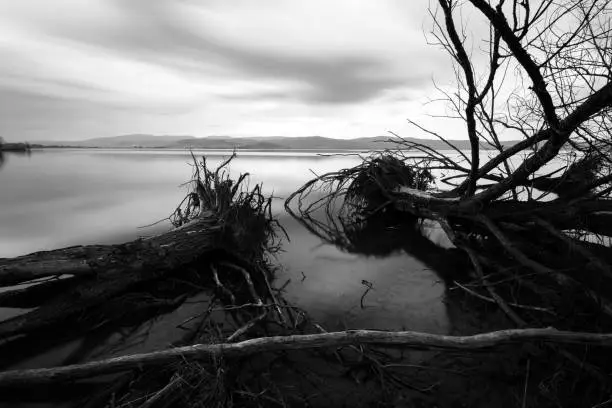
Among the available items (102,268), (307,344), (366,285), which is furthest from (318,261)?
(307,344)

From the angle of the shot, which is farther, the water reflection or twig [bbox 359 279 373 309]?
twig [bbox 359 279 373 309]

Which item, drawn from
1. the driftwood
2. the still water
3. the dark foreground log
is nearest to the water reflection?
the still water

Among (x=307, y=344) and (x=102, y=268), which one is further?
(x=102, y=268)

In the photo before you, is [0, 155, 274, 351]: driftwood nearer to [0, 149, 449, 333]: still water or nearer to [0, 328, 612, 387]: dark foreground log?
[0, 149, 449, 333]: still water

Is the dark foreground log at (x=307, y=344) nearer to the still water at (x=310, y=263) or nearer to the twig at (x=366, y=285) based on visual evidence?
the still water at (x=310, y=263)

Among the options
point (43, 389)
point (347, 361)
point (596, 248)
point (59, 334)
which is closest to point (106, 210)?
point (59, 334)

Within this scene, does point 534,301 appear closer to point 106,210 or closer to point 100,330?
point 100,330

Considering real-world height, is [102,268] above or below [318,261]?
above

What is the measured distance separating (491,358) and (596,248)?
7.71 feet

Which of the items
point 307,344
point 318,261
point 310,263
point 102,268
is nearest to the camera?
point 307,344

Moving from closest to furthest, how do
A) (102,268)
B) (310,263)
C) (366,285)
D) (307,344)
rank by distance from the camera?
(307,344) → (102,268) → (366,285) → (310,263)

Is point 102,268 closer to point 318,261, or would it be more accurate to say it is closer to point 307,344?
point 307,344

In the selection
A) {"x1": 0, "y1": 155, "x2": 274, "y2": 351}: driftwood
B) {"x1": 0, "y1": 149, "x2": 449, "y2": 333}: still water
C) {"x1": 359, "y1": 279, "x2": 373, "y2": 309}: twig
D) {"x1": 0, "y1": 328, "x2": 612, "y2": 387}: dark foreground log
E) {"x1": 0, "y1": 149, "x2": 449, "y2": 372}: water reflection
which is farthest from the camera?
{"x1": 359, "y1": 279, "x2": 373, "y2": 309}: twig

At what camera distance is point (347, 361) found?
2.62 metres
